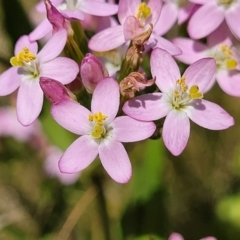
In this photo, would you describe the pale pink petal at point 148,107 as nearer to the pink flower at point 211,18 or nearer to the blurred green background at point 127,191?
the pink flower at point 211,18

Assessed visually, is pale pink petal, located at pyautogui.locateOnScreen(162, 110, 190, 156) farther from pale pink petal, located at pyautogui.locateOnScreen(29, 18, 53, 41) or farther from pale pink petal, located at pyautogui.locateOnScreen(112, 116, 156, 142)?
pale pink petal, located at pyautogui.locateOnScreen(29, 18, 53, 41)

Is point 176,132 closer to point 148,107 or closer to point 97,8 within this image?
point 148,107

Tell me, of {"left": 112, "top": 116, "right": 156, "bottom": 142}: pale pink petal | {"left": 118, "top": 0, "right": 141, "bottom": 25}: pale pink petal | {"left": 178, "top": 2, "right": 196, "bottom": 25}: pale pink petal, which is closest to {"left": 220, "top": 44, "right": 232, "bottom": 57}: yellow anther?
{"left": 178, "top": 2, "right": 196, "bottom": 25}: pale pink petal

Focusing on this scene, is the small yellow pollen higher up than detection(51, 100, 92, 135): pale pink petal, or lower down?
lower down

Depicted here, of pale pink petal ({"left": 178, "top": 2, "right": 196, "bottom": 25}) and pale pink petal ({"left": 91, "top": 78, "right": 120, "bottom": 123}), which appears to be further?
pale pink petal ({"left": 178, "top": 2, "right": 196, "bottom": 25})

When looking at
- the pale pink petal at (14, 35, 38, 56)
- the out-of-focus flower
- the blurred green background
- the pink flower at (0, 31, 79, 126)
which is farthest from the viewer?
the out-of-focus flower

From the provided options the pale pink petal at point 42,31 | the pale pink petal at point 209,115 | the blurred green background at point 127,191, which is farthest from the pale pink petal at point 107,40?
the blurred green background at point 127,191
